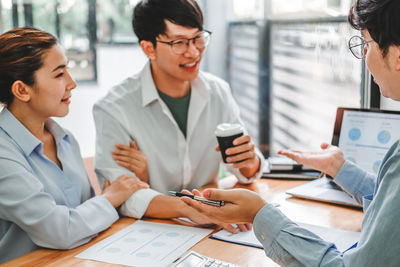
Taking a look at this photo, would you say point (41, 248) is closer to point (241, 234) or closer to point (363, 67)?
point (241, 234)

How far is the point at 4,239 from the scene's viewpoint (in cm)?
136

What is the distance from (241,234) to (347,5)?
5.54 ft

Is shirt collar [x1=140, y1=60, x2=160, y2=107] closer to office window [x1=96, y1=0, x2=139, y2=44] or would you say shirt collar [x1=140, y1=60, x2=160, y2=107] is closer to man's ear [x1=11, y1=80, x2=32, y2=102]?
man's ear [x1=11, y1=80, x2=32, y2=102]

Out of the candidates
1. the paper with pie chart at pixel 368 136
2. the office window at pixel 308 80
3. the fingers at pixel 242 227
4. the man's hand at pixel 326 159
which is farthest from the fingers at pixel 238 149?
the office window at pixel 308 80

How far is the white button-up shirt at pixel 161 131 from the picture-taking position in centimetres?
171

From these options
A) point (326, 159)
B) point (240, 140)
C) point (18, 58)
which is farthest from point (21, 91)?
point (326, 159)

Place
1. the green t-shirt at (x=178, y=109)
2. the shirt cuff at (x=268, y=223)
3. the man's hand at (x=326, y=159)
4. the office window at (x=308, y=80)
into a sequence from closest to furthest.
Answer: the shirt cuff at (x=268, y=223) < the man's hand at (x=326, y=159) < the green t-shirt at (x=178, y=109) < the office window at (x=308, y=80)

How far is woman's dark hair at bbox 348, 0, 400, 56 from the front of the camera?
815mm

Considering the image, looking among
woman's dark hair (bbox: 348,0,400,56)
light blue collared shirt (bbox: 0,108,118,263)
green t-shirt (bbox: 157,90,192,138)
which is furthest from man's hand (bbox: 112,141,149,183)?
woman's dark hair (bbox: 348,0,400,56)

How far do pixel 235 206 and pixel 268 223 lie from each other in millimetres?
116

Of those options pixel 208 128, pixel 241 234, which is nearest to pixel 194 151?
pixel 208 128

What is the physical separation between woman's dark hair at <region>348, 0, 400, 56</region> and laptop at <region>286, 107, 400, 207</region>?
805mm

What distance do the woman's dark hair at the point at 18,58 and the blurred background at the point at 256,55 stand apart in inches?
57.4

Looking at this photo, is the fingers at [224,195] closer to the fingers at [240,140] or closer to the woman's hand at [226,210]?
the woman's hand at [226,210]
